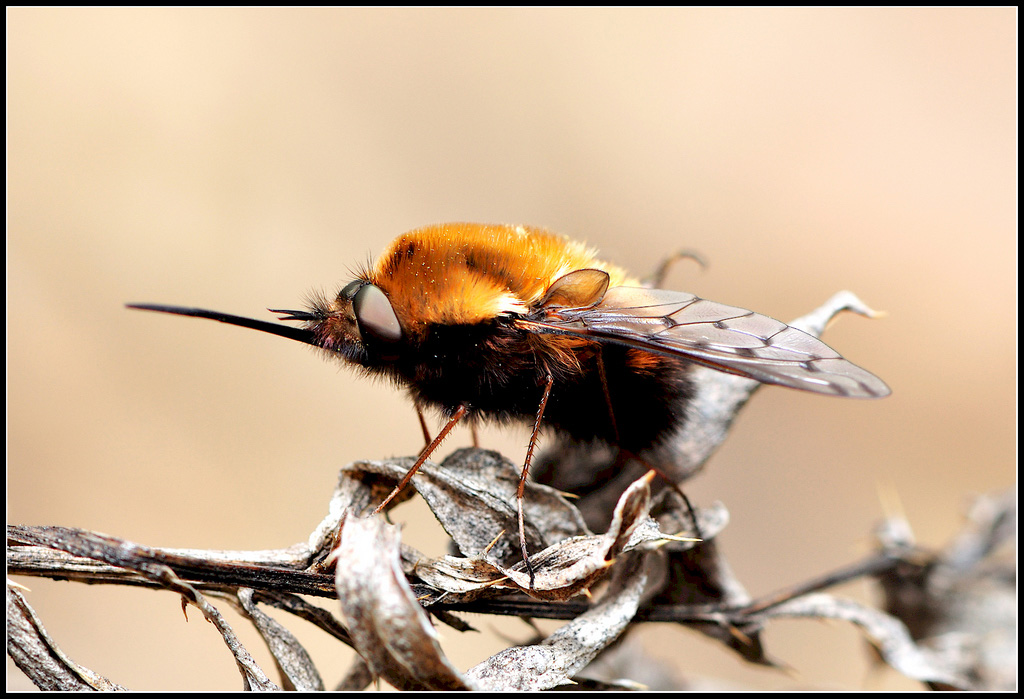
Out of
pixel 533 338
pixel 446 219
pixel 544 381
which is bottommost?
pixel 544 381

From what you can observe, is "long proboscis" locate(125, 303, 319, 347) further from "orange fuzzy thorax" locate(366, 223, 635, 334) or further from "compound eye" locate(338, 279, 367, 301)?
"orange fuzzy thorax" locate(366, 223, 635, 334)

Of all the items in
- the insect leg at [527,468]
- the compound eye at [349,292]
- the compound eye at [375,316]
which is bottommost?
the insect leg at [527,468]

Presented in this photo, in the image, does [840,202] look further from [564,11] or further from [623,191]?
[564,11]

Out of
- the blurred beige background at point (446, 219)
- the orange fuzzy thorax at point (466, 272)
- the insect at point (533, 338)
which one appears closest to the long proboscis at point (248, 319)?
the insect at point (533, 338)

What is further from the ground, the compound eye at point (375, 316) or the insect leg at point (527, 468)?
the compound eye at point (375, 316)

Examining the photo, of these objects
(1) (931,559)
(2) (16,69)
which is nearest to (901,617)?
(1) (931,559)

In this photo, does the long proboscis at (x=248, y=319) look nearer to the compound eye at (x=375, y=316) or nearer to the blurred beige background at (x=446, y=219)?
the compound eye at (x=375, y=316)

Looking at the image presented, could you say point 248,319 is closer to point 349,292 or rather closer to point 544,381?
point 349,292

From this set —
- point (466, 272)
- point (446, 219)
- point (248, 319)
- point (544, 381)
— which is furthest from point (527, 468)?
point (446, 219)
